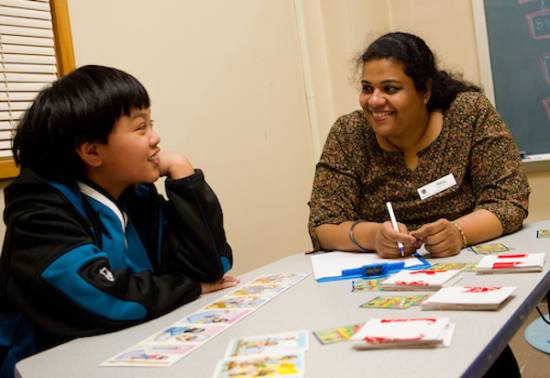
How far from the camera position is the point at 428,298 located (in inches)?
39.0

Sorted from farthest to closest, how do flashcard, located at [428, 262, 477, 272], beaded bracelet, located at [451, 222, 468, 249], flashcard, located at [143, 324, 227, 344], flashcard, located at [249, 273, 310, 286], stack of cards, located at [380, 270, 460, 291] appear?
beaded bracelet, located at [451, 222, 468, 249] → flashcard, located at [249, 273, 310, 286] → flashcard, located at [428, 262, 477, 272] → stack of cards, located at [380, 270, 460, 291] → flashcard, located at [143, 324, 227, 344]

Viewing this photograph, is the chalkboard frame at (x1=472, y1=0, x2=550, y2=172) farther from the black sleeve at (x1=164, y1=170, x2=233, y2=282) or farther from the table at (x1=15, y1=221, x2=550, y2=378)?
the black sleeve at (x1=164, y1=170, x2=233, y2=282)

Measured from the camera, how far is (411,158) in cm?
173

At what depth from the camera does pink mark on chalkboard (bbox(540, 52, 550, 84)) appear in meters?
2.76

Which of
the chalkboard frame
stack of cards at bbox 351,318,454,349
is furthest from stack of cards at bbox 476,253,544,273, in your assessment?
the chalkboard frame

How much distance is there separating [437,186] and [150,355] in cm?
108

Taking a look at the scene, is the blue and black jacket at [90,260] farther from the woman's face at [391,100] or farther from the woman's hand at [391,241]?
the woman's face at [391,100]

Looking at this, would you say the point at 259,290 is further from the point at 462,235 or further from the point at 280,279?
the point at 462,235

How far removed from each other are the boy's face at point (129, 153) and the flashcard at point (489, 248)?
0.84m

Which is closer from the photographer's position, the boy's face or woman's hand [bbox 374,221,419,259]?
the boy's face


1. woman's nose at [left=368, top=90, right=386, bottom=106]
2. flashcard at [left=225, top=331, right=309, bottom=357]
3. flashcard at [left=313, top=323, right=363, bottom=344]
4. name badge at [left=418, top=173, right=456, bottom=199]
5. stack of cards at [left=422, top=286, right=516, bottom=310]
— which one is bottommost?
flashcard at [left=225, top=331, right=309, bottom=357]

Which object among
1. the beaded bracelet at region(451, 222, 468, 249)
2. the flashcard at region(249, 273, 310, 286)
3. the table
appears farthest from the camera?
the beaded bracelet at region(451, 222, 468, 249)

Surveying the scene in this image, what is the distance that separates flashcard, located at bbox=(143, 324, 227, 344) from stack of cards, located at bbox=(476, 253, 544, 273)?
1.87 feet

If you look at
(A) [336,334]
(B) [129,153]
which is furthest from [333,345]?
(B) [129,153]
